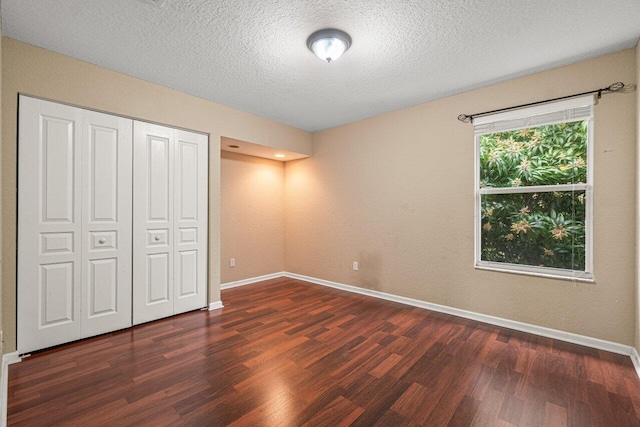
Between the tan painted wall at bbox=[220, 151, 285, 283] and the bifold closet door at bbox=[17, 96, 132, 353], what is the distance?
1.70 m

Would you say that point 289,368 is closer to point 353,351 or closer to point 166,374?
point 353,351

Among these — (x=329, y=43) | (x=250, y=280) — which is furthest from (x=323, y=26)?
(x=250, y=280)

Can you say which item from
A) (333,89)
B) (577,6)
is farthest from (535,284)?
(333,89)

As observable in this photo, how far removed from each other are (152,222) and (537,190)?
13.4 ft

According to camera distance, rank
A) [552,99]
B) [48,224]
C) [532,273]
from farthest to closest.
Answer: [532,273], [552,99], [48,224]

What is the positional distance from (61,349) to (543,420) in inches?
145

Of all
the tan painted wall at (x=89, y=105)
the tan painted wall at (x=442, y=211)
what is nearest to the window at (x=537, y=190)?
the tan painted wall at (x=442, y=211)

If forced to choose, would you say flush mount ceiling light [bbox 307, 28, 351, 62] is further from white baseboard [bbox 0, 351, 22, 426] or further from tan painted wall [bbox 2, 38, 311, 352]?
white baseboard [bbox 0, 351, 22, 426]

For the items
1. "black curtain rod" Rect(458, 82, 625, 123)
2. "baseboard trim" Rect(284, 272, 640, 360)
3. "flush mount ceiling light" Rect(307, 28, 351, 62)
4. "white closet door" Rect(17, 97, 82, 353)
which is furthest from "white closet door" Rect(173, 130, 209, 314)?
"black curtain rod" Rect(458, 82, 625, 123)

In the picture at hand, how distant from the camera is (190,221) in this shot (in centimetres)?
340

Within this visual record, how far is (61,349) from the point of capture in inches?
96.9

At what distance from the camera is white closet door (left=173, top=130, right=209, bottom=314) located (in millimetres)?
3295

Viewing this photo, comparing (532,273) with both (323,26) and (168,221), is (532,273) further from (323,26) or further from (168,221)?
(168,221)

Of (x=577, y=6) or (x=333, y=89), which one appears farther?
(x=333, y=89)
